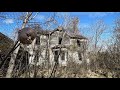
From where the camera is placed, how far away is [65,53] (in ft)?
Answer: 82.0

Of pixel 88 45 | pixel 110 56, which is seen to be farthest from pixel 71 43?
pixel 110 56
